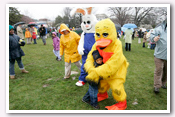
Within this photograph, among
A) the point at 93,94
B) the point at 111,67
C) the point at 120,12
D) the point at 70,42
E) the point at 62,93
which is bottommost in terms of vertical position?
the point at 62,93

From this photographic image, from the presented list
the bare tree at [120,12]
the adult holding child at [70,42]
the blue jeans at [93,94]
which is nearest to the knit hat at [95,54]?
the blue jeans at [93,94]

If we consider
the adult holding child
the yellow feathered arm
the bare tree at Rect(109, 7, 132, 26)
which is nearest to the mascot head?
the adult holding child

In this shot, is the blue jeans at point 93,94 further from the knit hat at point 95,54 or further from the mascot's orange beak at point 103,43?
the mascot's orange beak at point 103,43

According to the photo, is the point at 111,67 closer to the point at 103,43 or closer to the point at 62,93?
the point at 103,43

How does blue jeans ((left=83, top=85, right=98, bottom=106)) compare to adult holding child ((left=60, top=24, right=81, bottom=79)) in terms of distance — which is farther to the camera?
adult holding child ((left=60, top=24, right=81, bottom=79))

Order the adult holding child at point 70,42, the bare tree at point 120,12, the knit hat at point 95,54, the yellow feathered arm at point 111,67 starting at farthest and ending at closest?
the bare tree at point 120,12, the adult holding child at point 70,42, the knit hat at point 95,54, the yellow feathered arm at point 111,67

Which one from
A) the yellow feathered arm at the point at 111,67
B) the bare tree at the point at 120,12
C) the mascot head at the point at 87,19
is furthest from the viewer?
the bare tree at the point at 120,12

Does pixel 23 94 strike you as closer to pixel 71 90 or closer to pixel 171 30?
pixel 71 90


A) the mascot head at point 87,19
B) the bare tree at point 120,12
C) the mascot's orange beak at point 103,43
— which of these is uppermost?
the bare tree at point 120,12

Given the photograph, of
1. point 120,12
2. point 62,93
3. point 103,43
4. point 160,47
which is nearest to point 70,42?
point 62,93

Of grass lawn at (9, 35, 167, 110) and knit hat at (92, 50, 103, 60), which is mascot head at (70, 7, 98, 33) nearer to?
knit hat at (92, 50, 103, 60)

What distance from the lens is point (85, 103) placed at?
2936 millimetres

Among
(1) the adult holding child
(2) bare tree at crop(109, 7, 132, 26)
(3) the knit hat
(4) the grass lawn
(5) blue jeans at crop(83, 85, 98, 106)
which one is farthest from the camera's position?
(2) bare tree at crop(109, 7, 132, 26)
